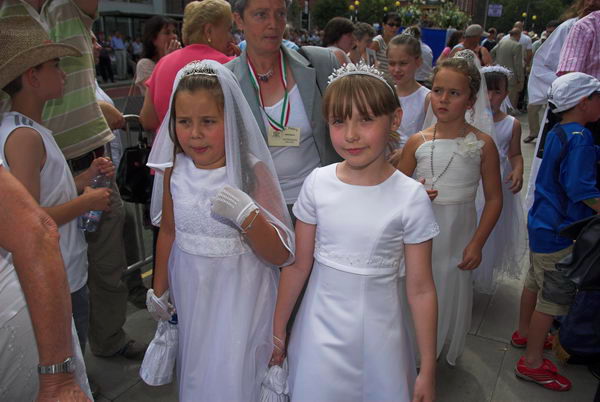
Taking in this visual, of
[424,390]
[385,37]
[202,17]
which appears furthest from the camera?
[385,37]

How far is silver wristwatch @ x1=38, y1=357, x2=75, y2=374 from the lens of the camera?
1.25 meters

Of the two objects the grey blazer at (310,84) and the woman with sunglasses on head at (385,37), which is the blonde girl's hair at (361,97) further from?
the woman with sunglasses on head at (385,37)

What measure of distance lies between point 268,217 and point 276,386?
0.71 meters

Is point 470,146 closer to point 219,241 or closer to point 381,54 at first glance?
point 219,241

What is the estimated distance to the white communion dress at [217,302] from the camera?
2.03m

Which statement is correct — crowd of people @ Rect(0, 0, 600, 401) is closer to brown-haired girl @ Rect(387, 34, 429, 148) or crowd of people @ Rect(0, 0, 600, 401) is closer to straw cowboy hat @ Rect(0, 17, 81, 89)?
straw cowboy hat @ Rect(0, 17, 81, 89)

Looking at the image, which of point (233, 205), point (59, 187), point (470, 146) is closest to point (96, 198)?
point (59, 187)

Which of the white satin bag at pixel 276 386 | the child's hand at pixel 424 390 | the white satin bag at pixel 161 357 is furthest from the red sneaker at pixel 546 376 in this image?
the white satin bag at pixel 161 357

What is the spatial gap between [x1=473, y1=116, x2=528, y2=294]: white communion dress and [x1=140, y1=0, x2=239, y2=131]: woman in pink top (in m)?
2.22

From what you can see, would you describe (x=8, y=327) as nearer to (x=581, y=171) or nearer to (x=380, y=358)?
(x=380, y=358)

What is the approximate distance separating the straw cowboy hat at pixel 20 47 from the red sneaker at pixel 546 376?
311cm

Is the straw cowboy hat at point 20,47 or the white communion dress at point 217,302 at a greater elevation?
the straw cowboy hat at point 20,47

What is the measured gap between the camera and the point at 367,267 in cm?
176

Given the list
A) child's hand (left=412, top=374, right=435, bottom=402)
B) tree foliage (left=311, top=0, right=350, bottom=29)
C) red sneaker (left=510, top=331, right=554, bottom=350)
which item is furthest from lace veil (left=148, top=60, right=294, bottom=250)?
tree foliage (left=311, top=0, right=350, bottom=29)
